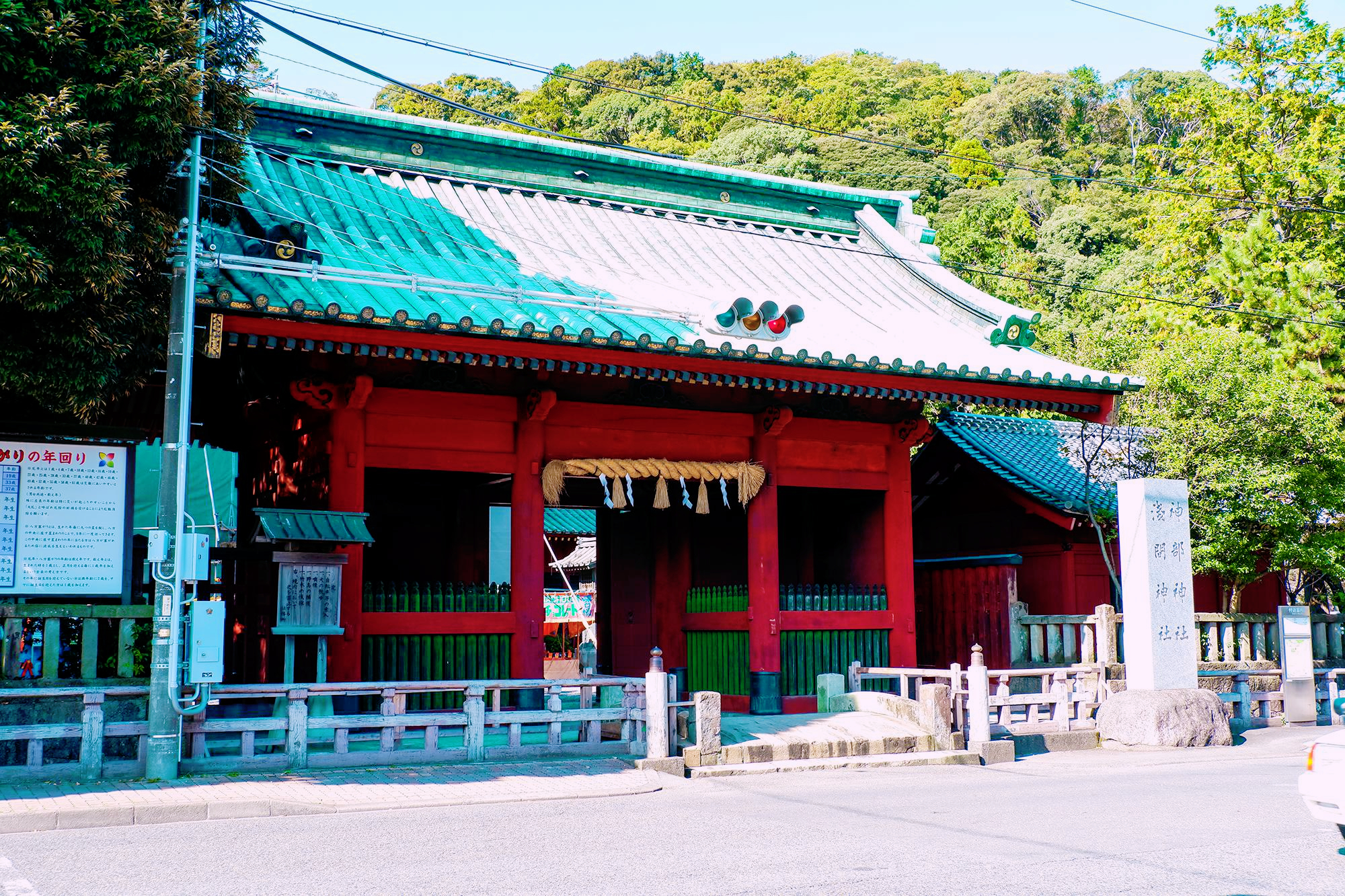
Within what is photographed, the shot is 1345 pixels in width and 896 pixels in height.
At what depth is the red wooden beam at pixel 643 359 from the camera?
39.3ft

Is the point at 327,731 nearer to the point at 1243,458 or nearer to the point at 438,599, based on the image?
the point at 438,599

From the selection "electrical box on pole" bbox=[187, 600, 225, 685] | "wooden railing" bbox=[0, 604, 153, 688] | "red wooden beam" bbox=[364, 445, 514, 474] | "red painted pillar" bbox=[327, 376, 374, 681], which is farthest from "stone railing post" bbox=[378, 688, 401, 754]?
"red wooden beam" bbox=[364, 445, 514, 474]

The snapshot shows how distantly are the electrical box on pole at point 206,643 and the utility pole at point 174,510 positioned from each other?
0.14 m

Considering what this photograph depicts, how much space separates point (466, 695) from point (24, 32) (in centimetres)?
691

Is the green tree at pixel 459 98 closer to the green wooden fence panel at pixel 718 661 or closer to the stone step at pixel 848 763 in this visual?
the green wooden fence panel at pixel 718 661

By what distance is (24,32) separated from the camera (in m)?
9.31

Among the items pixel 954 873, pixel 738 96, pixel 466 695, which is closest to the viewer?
pixel 954 873

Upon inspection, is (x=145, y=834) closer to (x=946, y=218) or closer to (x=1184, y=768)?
(x=1184, y=768)

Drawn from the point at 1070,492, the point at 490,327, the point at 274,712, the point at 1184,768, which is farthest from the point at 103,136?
the point at 1070,492

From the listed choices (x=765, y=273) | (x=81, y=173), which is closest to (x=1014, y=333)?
(x=765, y=273)

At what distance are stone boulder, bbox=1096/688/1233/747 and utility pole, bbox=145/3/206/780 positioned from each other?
1063 cm

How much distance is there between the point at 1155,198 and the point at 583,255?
27115 millimetres

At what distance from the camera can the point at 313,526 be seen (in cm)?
1268

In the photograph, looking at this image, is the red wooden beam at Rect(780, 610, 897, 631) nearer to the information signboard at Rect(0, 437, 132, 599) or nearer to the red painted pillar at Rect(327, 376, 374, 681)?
the red painted pillar at Rect(327, 376, 374, 681)
